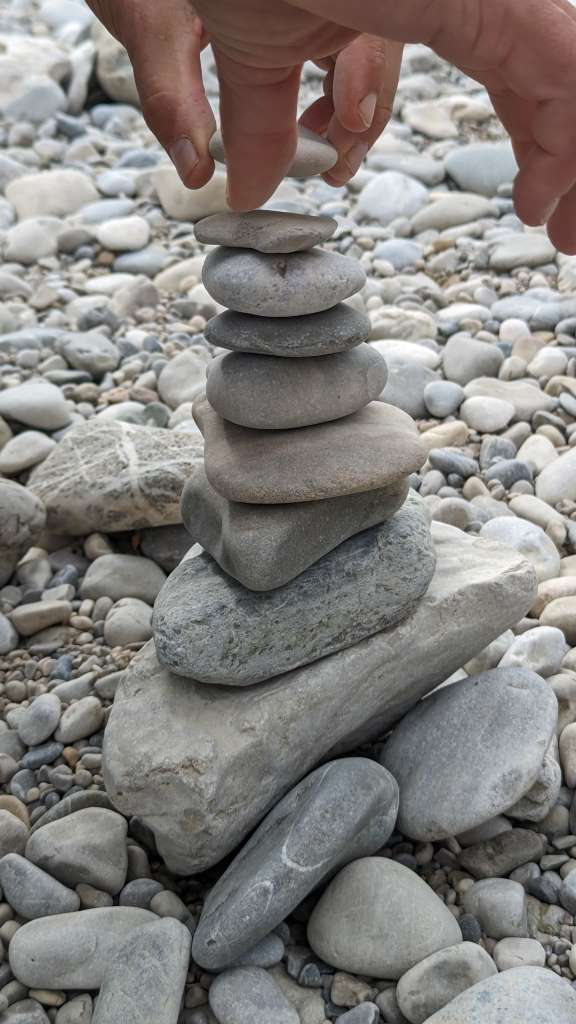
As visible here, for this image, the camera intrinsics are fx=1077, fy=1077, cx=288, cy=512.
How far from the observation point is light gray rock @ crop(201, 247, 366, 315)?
2.01 metres

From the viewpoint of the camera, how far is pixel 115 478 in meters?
3.07

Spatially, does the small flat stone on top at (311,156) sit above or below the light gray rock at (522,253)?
above

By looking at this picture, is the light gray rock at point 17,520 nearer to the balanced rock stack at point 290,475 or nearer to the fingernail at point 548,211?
the balanced rock stack at point 290,475

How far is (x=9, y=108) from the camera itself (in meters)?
6.81

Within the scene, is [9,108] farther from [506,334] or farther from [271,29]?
[271,29]

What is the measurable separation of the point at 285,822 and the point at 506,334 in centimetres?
254

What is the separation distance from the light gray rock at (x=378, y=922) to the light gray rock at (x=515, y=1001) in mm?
159

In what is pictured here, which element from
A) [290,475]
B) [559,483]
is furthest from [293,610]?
[559,483]

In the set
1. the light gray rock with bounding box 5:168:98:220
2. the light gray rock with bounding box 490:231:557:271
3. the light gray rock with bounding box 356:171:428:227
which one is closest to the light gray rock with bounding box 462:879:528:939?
the light gray rock with bounding box 490:231:557:271

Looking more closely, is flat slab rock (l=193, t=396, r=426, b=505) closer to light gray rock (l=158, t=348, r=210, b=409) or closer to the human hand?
the human hand

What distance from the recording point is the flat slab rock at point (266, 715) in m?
1.98

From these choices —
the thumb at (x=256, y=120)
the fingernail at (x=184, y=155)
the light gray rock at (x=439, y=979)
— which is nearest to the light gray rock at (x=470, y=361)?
the fingernail at (x=184, y=155)

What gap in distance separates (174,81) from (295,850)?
1319 millimetres

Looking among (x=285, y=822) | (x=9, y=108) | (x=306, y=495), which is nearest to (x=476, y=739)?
(x=285, y=822)
